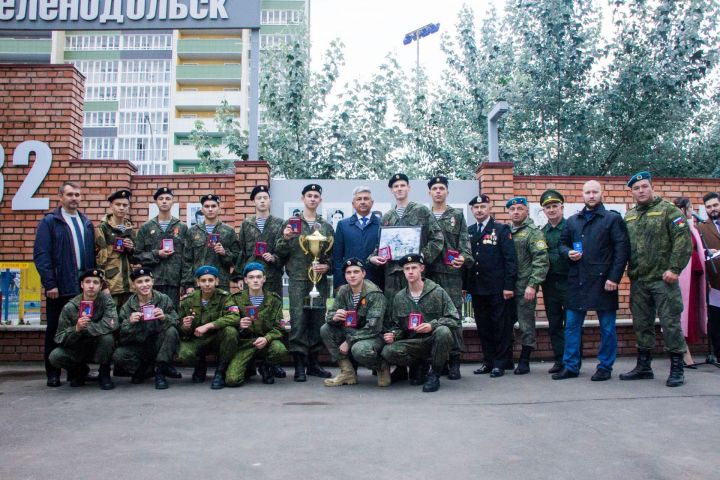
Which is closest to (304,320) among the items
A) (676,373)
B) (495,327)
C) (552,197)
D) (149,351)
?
(149,351)

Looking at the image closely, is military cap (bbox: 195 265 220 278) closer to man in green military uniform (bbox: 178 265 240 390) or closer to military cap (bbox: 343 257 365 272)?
man in green military uniform (bbox: 178 265 240 390)

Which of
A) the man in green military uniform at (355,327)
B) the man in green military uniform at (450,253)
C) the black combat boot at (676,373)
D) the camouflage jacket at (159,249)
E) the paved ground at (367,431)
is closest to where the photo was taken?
the paved ground at (367,431)

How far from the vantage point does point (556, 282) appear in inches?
267

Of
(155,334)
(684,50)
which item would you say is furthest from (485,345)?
(684,50)

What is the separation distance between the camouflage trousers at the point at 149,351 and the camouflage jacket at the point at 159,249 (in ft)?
2.85

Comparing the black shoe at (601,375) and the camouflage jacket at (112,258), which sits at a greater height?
the camouflage jacket at (112,258)

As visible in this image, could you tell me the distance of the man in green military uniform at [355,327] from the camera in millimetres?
6023

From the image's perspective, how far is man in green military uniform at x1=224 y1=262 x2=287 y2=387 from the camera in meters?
6.22

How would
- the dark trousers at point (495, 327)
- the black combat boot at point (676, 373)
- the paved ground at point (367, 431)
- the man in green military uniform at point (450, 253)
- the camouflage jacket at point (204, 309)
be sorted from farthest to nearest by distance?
the dark trousers at point (495, 327), the man in green military uniform at point (450, 253), the camouflage jacket at point (204, 309), the black combat boot at point (676, 373), the paved ground at point (367, 431)

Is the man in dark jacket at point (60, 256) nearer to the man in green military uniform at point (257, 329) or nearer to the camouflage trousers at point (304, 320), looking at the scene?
the man in green military uniform at point (257, 329)

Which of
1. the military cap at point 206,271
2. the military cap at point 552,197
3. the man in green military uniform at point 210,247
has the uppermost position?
the military cap at point 552,197

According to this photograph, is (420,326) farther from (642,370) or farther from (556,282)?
(642,370)

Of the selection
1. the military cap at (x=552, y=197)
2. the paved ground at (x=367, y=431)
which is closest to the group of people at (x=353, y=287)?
the military cap at (x=552, y=197)

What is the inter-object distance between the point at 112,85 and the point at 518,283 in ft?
190
